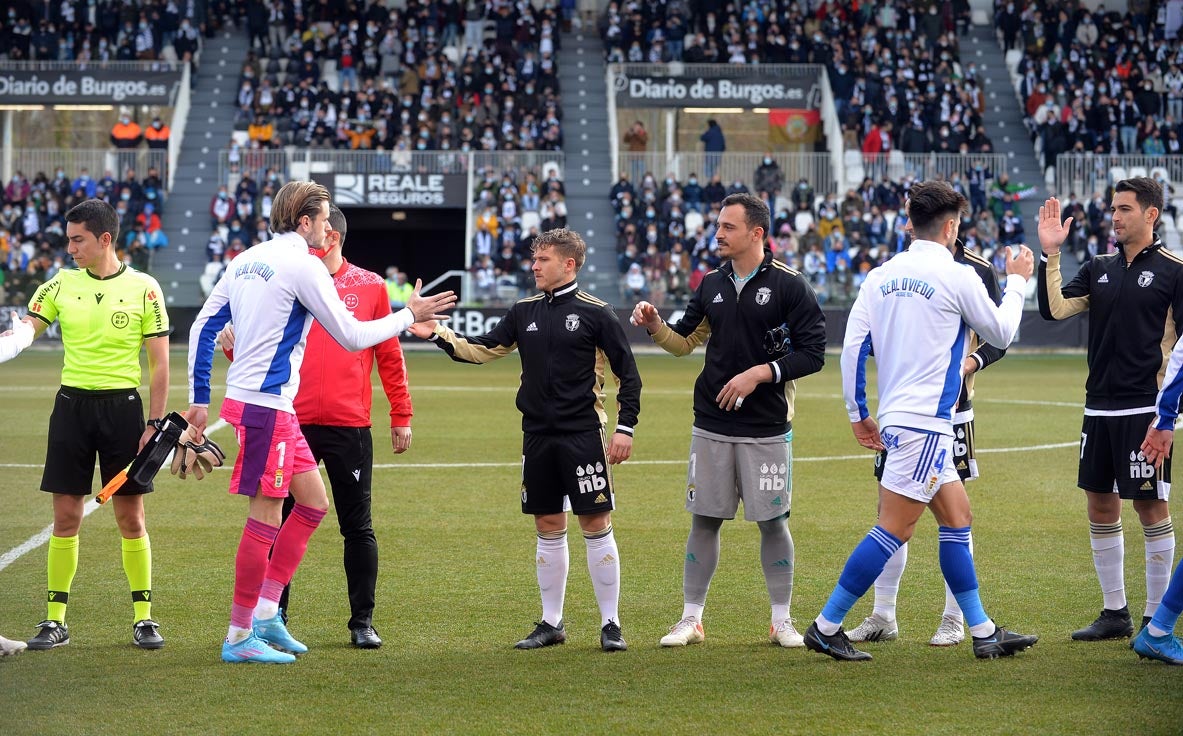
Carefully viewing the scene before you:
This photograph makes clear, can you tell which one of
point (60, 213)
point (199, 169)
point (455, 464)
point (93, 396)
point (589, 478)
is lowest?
point (455, 464)

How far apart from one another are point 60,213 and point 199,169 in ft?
13.7

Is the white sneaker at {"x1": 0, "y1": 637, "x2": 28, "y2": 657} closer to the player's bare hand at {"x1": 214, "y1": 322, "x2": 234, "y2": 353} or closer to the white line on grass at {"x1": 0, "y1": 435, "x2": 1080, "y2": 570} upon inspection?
the player's bare hand at {"x1": 214, "y1": 322, "x2": 234, "y2": 353}

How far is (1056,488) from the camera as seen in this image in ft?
38.0

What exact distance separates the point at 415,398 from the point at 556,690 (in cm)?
1406

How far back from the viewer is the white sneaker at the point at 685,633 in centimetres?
651

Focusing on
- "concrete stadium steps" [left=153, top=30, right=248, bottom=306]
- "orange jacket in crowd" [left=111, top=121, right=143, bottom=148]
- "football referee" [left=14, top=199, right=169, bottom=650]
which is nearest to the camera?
"football referee" [left=14, top=199, right=169, bottom=650]

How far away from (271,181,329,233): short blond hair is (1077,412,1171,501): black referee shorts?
3.96 metres

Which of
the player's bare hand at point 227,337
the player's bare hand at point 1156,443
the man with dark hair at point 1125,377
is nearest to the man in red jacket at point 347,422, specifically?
the player's bare hand at point 227,337

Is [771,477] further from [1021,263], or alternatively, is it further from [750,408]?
[1021,263]

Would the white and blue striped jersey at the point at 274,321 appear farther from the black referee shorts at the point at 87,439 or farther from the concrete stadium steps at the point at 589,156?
the concrete stadium steps at the point at 589,156

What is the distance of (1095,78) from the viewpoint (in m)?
40.1

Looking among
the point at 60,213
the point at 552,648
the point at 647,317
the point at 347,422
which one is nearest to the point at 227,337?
the point at 347,422

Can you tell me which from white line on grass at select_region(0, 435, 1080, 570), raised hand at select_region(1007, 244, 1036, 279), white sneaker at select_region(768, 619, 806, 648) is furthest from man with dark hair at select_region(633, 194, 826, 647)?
white line on grass at select_region(0, 435, 1080, 570)

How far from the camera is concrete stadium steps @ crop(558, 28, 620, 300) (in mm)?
35062
